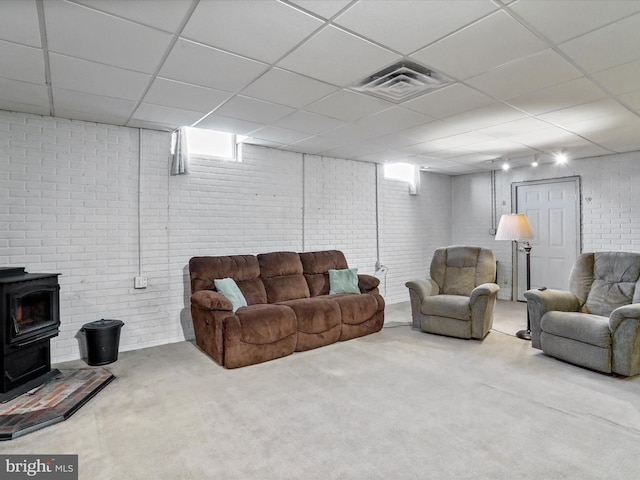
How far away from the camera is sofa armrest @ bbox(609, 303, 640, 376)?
3.06m

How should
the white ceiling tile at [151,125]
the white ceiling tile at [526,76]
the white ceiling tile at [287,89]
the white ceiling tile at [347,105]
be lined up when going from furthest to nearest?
the white ceiling tile at [151,125] → the white ceiling tile at [347,105] → the white ceiling tile at [287,89] → the white ceiling tile at [526,76]

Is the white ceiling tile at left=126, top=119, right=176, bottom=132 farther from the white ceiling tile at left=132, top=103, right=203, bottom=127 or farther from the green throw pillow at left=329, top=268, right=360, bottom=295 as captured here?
the green throw pillow at left=329, top=268, right=360, bottom=295

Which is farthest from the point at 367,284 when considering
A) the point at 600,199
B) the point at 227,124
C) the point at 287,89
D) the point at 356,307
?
the point at 600,199

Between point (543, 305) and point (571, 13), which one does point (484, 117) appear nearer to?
point (571, 13)

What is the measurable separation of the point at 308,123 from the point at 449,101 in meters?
1.41

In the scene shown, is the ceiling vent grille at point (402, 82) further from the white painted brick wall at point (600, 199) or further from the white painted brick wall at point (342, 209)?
the white painted brick wall at point (600, 199)

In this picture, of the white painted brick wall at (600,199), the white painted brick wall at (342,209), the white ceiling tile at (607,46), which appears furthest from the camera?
the white painted brick wall at (342,209)

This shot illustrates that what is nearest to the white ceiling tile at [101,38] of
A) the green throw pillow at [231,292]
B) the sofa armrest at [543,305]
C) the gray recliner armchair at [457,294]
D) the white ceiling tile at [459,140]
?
the green throw pillow at [231,292]

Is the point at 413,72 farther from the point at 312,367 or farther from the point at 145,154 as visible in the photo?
the point at 145,154

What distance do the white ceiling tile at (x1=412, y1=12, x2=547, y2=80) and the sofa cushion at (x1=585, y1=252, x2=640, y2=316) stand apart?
2.66 m

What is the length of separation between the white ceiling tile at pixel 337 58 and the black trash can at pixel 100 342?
2.84m

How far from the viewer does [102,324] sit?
355 centimetres

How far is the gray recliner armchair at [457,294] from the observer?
4168mm

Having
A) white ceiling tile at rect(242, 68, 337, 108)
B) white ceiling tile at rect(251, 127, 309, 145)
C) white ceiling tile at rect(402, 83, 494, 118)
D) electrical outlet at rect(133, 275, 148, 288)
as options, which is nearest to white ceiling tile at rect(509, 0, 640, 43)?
white ceiling tile at rect(402, 83, 494, 118)
